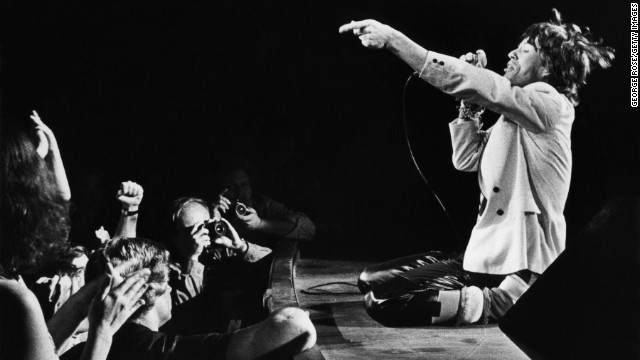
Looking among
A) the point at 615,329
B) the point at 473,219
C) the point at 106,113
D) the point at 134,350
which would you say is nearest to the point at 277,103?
the point at 106,113

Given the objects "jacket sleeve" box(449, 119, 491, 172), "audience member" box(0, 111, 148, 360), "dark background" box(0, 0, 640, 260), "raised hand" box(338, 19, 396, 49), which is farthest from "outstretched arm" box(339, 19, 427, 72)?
"audience member" box(0, 111, 148, 360)

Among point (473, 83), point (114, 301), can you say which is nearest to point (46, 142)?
point (114, 301)

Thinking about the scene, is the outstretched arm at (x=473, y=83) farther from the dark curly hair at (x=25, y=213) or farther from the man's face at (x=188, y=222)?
the dark curly hair at (x=25, y=213)

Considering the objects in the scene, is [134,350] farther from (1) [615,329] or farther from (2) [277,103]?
(1) [615,329]

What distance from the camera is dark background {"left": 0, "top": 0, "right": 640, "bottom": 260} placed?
15.6 ft

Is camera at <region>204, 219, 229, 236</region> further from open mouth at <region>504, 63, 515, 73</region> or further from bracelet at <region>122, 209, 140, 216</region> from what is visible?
open mouth at <region>504, 63, 515, 73</region>

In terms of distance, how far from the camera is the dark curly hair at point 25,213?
10.5ft

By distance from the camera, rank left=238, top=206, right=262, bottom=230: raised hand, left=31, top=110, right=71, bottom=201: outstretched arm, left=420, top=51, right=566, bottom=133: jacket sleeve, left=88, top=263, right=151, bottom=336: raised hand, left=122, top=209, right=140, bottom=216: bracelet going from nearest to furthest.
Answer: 1. left=88, top=263, right=151, bottom=336: raised hand
2. left=420, top=51, right=566, bottom=133: jacket sleeve
3. left=31, top=110, right=71, bottom=201: outstretched arm
4. left=122, top=209, right=140, bottom=216: bracelet
5. left=238, top=206, right=262, bottom=230: raised hand

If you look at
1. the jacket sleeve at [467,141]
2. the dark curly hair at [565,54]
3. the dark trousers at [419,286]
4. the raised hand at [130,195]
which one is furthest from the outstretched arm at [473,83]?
the raised hand at [130,195]

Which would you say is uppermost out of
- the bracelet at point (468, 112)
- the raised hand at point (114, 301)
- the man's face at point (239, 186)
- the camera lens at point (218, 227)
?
the bracelet at point (468, 112)

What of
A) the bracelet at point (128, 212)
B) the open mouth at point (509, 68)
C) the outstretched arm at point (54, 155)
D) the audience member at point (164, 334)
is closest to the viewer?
the audience member at point (164, 334)

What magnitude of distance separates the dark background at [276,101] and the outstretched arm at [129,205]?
0.16ft

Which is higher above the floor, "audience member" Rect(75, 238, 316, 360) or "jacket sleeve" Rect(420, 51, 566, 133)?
"jacket sleeve" Rect(420, 51, 566, 133)

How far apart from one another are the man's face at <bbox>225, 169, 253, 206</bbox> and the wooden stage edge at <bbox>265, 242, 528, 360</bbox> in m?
0.32
